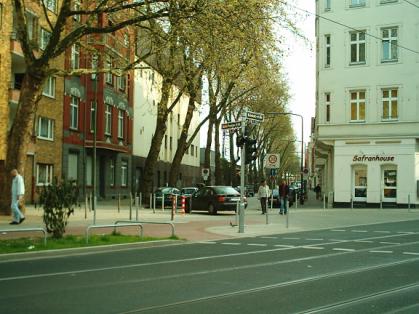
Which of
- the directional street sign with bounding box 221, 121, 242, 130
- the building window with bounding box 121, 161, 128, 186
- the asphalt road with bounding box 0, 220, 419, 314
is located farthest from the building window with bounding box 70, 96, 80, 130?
the asphalt road with bounding box 0, 220, 419, 314

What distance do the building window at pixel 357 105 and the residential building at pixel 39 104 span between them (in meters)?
19.9

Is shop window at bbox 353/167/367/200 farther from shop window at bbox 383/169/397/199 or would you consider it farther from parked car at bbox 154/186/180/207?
parked car at bbox 154/186/180/207

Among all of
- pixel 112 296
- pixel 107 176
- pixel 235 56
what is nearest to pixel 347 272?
pixel 112 296

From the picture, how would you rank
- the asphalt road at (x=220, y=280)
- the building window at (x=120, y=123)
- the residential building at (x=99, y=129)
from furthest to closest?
1. the building window at (x=120, y=123)
2. the residential building at (x=99, y=129)
3. the asphalt road at (x=220, y=280)

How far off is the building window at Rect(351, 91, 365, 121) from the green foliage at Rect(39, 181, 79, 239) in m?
27.8

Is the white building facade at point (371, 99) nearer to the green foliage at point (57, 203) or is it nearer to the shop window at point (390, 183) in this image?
the shop window at point (390, 183)

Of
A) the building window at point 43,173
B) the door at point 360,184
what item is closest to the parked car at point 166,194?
the building window at point 43,173

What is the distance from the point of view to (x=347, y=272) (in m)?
10.5

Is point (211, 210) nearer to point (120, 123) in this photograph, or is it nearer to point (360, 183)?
point (360, 183)

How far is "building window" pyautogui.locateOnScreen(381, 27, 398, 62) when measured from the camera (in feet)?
126

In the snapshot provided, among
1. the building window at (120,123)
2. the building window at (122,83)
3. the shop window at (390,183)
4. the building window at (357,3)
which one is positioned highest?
the building window at (357,3)

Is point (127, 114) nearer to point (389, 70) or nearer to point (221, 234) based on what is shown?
point (389, 70)

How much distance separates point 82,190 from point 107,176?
4.94 meters

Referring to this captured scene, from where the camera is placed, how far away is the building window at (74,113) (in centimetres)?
4297
